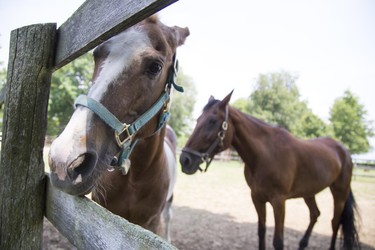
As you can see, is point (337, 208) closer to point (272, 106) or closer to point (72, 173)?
point (72, 173)

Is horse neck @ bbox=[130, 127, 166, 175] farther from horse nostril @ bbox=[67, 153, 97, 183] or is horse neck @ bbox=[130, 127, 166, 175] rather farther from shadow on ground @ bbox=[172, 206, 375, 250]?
shadow on ground @ bbox=[172, 206, 375, 250]

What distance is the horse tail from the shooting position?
4707 mm

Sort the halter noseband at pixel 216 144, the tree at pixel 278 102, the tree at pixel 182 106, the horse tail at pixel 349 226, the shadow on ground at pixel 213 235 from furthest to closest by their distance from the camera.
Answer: the tree at pixel 278 102, the tree at pixel 182 106, the horse tail at pixel 349 226, the shadow on ground at pixel 213 235, the halter noseband at pixel 216 144

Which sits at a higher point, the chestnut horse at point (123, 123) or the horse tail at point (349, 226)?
the chestnut horse at point (123, 123)

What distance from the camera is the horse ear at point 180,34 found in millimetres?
1968

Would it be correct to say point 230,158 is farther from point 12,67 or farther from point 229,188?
point 12,67

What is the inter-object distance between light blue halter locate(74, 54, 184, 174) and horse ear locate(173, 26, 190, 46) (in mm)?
221

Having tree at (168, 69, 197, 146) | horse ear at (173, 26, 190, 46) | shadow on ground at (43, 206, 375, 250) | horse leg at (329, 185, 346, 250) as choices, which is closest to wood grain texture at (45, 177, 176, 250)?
horse ear at (173, 26, 190, 46)

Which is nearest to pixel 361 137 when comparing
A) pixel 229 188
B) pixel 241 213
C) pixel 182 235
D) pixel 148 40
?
pixel 229 188

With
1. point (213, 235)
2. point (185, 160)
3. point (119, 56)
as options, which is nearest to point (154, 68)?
point (119, 56)

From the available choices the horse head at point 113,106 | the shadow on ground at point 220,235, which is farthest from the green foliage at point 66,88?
the horse head at point 113,106

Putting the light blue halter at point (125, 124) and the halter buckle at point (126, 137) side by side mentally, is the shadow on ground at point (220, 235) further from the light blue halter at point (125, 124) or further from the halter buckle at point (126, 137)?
the halter buckle at point (126, 137)

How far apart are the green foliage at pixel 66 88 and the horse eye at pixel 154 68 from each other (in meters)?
23.8

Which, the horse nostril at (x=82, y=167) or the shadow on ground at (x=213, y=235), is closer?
the horse nostril at (x=82, y=167)
